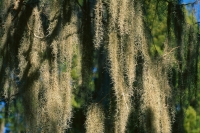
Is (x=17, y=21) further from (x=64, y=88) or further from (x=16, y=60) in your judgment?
(x=64, y=88)

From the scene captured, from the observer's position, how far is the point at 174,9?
285cm

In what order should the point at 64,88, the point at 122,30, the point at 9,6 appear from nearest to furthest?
the point at 122,30, the point at 64,88, the point at 9,6

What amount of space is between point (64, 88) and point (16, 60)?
18.3 inches

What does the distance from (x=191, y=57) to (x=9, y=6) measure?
3.51 ft

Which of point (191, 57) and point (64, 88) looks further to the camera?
point (191, 57)

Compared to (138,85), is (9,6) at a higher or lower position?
higher

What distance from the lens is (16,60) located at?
2.71 m

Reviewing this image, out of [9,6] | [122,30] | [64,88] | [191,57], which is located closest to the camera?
[122,30]

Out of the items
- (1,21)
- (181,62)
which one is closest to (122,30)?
(181,62)

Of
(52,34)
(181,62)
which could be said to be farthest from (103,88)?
(52,34)

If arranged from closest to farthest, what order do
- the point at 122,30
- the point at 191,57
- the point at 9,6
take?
the point at 122,30, the point at 9,6, the point at 191,57

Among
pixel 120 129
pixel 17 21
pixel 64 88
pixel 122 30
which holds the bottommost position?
pixel 120 129

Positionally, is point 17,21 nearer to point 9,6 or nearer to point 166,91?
point 9,6

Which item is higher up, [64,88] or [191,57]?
[191,57]
